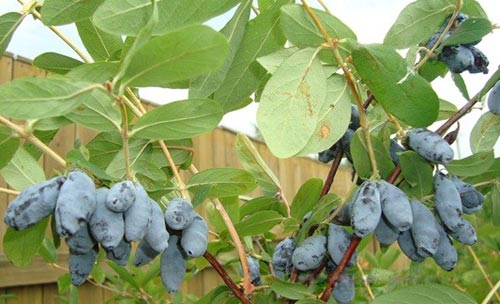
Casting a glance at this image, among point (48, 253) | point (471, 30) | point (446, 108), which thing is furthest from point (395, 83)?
point (48, 253)

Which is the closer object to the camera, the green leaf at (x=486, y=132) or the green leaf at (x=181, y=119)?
the green leaf at (x=181, y=119)

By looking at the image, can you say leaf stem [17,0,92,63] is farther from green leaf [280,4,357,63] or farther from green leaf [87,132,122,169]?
green leaf [280,4,357,63]

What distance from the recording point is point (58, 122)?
64 centimetres

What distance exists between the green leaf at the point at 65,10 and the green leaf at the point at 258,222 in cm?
35

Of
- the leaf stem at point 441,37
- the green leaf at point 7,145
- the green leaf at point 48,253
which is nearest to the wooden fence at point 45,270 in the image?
the green leaf at point 48,253

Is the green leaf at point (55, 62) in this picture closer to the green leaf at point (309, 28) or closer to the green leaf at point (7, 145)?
the green leaf at point (7, 145)

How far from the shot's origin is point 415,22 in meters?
0.79

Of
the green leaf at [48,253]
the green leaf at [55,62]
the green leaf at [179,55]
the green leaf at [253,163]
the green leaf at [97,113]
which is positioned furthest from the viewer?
the green leaf at [48,253]

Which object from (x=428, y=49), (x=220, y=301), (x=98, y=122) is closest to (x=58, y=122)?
(x=98, y=122)

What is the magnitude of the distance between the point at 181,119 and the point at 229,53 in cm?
12

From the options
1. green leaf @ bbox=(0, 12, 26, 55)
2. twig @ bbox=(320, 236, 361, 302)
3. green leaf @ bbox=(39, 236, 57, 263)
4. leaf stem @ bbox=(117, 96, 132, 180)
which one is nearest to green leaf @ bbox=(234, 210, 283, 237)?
twig @ bbox=(320, 236, 361, 302)

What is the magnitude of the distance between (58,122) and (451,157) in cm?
41

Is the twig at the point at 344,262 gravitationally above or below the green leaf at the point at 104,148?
below

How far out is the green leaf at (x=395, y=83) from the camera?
676 mm
